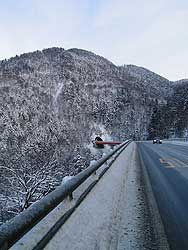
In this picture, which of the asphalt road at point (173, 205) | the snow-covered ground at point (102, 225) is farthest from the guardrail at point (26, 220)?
the asphalt road at point (173, 205)

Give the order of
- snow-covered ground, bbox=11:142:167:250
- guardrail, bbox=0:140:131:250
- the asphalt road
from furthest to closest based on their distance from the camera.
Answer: the asphalt road < snow-covered ground, bbox=11:142:167:250 < guardrail, bbox=0:140:131:250

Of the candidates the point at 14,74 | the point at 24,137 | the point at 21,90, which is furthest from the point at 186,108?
the point at 14,74

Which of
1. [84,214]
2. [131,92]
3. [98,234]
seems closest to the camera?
[98,234]

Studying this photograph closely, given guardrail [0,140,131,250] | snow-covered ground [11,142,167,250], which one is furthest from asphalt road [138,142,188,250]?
guardrail [0,140,131,250]

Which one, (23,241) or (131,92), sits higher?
(131,92)

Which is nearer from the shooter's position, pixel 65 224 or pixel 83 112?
pixel 65 224

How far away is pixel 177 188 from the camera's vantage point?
294 inches

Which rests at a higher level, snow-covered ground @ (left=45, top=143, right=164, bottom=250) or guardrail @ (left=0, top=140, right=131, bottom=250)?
guardrail @ (left=0, top=140, right=131, bottom=250)

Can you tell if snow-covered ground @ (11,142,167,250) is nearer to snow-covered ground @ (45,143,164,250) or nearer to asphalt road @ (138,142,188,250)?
snow-covered ground @ (45,143,164,250)

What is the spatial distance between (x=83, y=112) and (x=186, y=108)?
217 feet

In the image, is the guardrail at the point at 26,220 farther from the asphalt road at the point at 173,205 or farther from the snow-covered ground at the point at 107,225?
the asphalt road at the point at 173,205

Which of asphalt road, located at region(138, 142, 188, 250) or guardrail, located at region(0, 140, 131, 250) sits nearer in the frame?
guardrail, located at region(0, 140, 131, 250)

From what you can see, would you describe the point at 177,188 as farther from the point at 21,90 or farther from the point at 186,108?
the point at 21,90

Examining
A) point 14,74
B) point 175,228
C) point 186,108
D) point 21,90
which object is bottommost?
point 175,228
